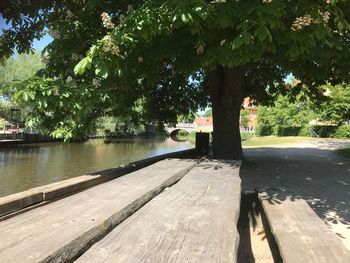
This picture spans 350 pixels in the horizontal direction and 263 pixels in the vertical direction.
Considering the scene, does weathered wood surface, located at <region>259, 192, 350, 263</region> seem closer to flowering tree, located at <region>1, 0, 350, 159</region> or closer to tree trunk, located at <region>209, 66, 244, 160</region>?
flowering tree, located at <region>1, 0, 350, 159</region>

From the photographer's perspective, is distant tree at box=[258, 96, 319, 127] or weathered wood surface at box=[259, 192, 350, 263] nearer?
weathered wood surface at box=[259, 192, 350, 263]

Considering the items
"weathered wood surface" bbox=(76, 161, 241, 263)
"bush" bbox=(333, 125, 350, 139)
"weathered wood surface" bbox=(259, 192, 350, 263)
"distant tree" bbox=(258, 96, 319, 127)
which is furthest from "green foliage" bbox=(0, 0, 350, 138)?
"distant tree" bbox=(258, 96, 319, 127)

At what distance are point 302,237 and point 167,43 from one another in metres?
4.98

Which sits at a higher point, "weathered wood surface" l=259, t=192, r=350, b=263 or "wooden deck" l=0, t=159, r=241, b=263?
"wooden deck" l=0, t=159, r=241, b=263

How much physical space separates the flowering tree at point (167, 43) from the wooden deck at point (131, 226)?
2457 millimetres

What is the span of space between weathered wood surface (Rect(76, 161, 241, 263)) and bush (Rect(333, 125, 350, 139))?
40.7 m

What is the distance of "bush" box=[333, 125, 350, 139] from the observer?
139ft

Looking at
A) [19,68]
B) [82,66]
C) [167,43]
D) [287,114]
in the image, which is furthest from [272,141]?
[82,66]

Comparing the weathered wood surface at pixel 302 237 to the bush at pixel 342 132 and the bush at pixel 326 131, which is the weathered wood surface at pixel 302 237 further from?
the bush at pixel 326 131

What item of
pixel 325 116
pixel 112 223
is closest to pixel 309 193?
pixel 112 223

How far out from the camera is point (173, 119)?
1653cm

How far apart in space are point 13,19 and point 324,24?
7.12m

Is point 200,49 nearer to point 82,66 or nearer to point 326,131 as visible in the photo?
point 82,66

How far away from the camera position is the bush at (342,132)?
42.3m
